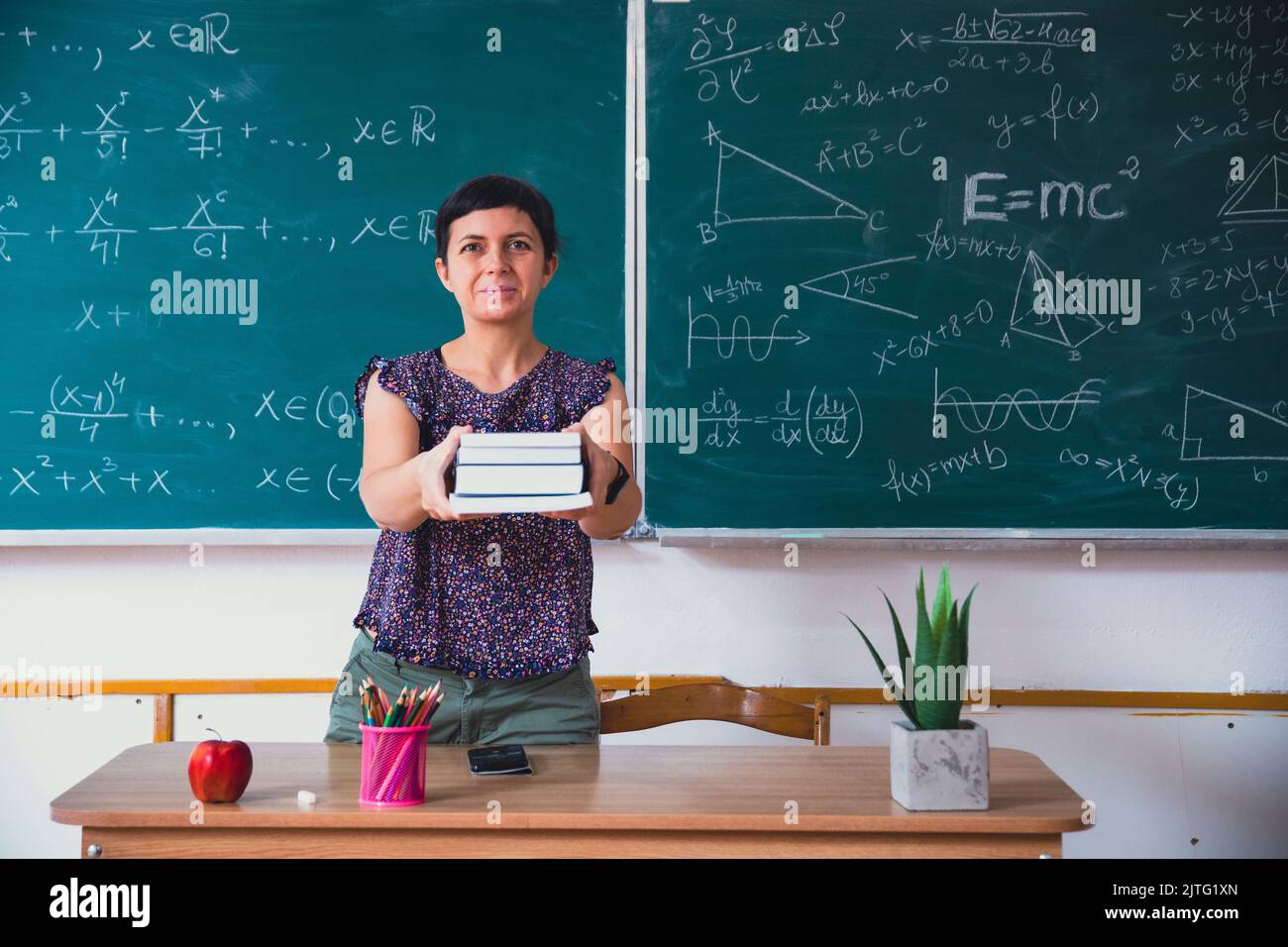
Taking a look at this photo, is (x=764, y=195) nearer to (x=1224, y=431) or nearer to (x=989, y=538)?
(x=989, y=538)

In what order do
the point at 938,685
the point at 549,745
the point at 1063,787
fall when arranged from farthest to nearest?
the point at 549,745 → the point at 1063,787 → the point at 938,685

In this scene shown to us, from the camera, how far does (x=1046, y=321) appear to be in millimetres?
2713

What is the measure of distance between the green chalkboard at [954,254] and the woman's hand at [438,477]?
3.68 feet

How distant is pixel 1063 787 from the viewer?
1627 mm

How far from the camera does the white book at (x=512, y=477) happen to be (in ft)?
5.18

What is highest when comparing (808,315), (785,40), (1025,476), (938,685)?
(785,40)

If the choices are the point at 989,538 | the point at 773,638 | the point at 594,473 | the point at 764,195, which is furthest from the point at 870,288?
the point at 594,473

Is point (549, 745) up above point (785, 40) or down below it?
below

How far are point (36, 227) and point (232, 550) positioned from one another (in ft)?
3.04

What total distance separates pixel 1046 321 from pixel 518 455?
167 centimetres

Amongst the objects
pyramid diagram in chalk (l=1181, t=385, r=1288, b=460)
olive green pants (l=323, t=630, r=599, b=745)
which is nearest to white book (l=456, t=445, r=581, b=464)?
olive green pants (l=323, t=630, r=599, b=745)

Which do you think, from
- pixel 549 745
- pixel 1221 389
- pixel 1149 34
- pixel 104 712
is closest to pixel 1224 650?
pixel 1221 389

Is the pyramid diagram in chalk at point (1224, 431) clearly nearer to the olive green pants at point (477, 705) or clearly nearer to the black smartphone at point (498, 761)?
the olive green pants at point (477, 705)

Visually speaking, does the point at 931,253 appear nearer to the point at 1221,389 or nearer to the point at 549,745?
the point at 1221,389
